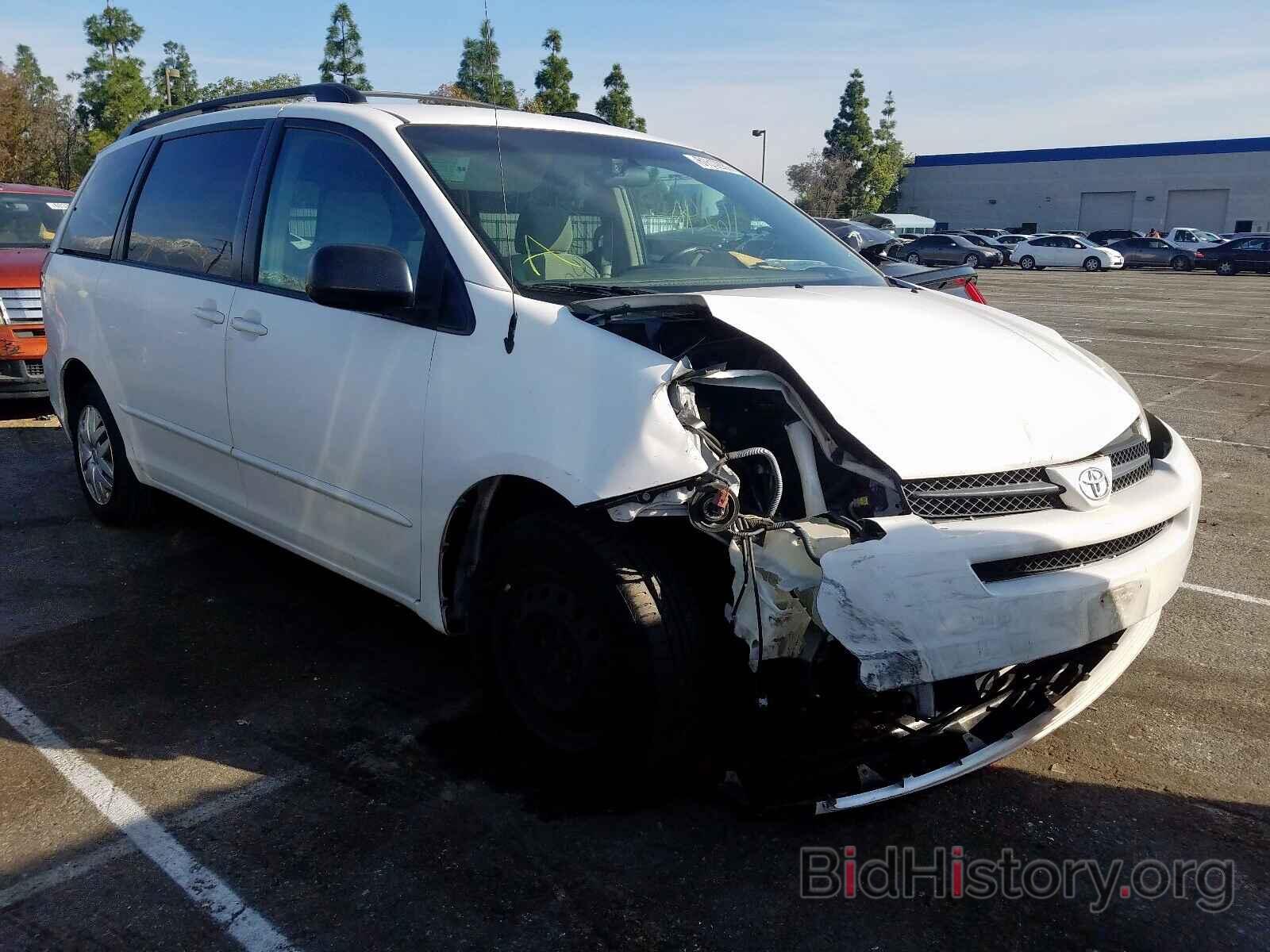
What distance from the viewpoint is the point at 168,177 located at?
4.68 m

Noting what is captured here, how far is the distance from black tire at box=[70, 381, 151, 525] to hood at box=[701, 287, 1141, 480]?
3.42 metres

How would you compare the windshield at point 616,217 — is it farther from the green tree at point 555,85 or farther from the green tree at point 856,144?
the green tree at point 856,144

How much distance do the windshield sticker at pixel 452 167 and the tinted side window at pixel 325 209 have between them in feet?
0.48

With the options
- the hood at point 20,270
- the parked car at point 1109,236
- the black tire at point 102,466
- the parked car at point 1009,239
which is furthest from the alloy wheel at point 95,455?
the parked car at point 1009,239

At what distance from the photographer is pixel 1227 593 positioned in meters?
4.66

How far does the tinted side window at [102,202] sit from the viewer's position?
5.04 m

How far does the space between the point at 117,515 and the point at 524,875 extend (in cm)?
376

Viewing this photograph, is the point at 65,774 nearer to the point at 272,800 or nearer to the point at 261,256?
the point at 272,800

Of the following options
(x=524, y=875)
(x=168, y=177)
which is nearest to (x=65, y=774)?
(x=524, y=875)

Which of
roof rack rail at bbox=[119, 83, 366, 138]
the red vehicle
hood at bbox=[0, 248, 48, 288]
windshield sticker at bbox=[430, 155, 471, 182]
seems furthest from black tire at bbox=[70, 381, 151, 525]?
hood at bbox=[0, 248, 48, 288]

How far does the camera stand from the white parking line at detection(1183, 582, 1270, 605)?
457 centimetres

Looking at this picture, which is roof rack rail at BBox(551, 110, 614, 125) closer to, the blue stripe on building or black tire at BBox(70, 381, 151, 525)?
black tire at BBox(70, 381, 151, 525)

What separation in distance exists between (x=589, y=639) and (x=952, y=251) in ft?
136

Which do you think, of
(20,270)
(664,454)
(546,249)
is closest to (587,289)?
(546,249)
